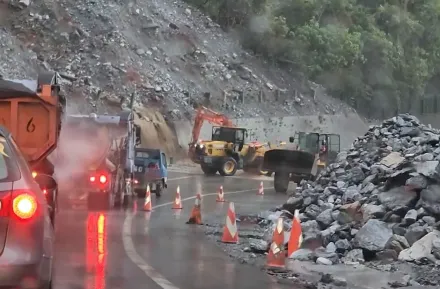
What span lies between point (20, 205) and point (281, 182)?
1051 inches

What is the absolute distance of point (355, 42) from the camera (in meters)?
70.1

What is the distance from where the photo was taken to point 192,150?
150ft

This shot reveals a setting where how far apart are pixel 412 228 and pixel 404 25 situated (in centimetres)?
6763

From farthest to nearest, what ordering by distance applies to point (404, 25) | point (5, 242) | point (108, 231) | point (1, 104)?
point (404, 25), point (108, 231), point (1, 104), point (5, 242)

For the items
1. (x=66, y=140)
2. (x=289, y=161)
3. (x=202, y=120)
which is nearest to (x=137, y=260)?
(x=66, y=140)

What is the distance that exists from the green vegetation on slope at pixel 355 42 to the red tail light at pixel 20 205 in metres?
63.3

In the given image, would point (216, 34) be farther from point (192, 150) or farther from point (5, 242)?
point (5, 242)

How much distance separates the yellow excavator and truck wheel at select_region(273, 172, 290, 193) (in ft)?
29.8

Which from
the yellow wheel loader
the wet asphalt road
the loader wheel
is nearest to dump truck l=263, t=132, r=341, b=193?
the yellow wheel loader

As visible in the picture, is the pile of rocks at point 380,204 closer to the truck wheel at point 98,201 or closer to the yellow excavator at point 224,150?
the truck wheel at point 98,201

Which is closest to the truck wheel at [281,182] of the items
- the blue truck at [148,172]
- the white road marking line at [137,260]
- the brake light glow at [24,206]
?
the blue truck at [148,172]

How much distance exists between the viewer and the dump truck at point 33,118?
14430mm

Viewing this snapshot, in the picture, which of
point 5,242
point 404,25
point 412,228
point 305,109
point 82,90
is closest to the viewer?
point 5,242

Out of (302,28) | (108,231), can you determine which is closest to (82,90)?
(302,28)
